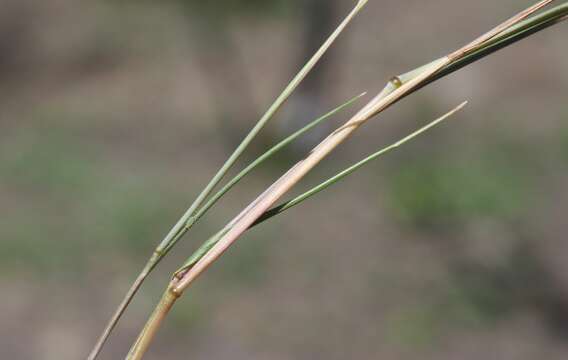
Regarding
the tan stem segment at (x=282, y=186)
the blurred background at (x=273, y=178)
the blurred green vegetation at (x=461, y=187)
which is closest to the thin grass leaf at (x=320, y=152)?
the tan stem segment at (x=282, y=186)

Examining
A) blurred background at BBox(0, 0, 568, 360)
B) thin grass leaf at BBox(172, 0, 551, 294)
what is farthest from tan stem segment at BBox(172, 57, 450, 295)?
blurred background at BBox(0, 0, 568, 360)

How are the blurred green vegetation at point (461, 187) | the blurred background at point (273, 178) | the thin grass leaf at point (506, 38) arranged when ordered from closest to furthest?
the thin grass leaf at point (506, 38)
the blurred background at point (273, 178)
the blurred green vegetation at point (461, 187)

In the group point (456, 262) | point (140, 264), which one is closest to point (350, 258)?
point (456, 262)

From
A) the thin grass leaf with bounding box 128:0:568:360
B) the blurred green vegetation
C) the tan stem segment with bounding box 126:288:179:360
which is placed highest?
the thin grass leaf with bounding box 128:0:568:360

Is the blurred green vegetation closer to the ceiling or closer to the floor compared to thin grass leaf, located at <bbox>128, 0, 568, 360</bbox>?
closer to the floor

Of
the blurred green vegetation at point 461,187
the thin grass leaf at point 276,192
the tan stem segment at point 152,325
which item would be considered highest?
the thin grass leaf at point 276,192

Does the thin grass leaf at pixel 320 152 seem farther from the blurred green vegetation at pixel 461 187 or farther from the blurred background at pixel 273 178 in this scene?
the blurred green vegetation at pixel 461 187

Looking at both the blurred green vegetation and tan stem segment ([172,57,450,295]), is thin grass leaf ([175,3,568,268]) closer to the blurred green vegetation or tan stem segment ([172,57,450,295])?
tan stem segment ([172,57,450,295])

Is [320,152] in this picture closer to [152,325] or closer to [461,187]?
[152,325]

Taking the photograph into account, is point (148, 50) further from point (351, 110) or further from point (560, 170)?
point (560, 170)
